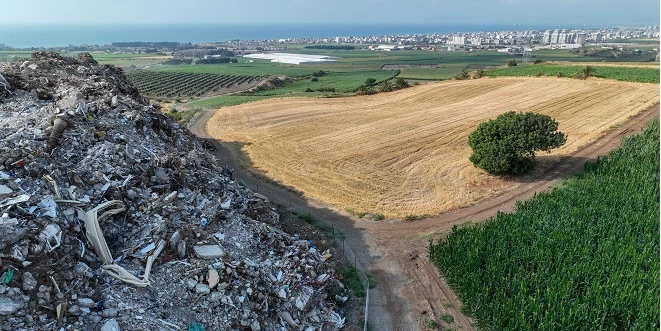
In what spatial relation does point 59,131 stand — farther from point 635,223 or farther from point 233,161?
point 635,223

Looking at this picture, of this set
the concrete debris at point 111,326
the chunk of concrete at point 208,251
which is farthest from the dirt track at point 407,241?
the concrete debris at point 111,326

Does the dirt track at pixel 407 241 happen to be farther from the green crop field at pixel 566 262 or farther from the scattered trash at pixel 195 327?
the scattered trash at pixel 195 327

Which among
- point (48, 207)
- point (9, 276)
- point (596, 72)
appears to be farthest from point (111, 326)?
point (596, 72)

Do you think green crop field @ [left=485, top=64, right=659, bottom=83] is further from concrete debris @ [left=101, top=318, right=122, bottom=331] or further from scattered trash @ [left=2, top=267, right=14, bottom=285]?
scattered trash @ [left=2, top=267, right=14, bottom=285]

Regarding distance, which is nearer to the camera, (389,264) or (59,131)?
(59,131)

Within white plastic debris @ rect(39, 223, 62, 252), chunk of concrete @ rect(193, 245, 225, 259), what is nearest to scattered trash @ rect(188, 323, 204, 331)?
chunk of concrete @ rect(193, 245, 225, 259)

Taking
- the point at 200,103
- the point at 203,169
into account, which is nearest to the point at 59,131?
the point at 203,169
